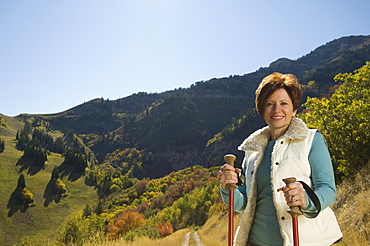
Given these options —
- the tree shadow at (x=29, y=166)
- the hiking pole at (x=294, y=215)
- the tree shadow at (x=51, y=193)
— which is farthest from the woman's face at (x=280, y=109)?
the tree shadow at (x=29, y=166)

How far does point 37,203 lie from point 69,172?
35920mm

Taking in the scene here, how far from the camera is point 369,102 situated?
11258mm

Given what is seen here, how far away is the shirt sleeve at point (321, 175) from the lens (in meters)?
1.83

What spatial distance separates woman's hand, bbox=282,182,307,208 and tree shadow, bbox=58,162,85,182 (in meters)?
162

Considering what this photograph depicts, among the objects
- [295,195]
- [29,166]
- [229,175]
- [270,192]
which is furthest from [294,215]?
[29,166]

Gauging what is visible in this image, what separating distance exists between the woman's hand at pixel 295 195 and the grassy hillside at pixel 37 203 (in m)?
107

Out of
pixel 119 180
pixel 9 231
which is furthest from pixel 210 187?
pixel 119 180

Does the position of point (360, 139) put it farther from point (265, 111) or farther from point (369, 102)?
point (265, 111)

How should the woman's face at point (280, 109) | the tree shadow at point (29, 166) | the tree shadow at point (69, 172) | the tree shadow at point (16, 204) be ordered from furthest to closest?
the tree shadow at point (69, 172) < the tree shadow at point (29, 166) < the tree shadow at point (16, 204) < the woman's face at point (280, 109)

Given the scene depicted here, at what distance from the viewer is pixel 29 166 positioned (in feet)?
479

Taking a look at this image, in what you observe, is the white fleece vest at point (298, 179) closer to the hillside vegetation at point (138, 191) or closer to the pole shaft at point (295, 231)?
the pole shaft at point (295, 231)

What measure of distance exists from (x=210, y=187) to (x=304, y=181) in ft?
127

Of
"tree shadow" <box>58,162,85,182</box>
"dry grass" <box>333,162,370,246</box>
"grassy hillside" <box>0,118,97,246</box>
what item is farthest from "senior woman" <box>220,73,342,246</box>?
"tree shadow" <box>58,162,85,182</box>

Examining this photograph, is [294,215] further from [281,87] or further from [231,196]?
[281,87]
